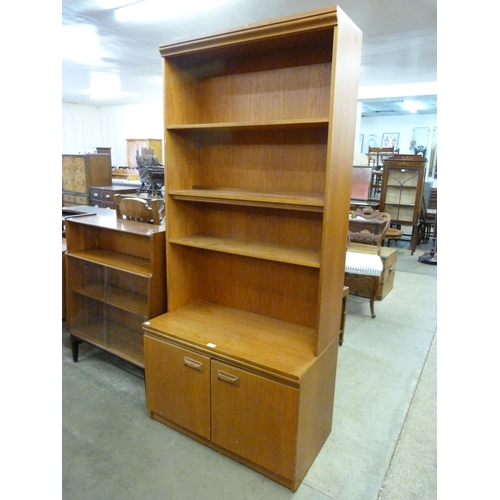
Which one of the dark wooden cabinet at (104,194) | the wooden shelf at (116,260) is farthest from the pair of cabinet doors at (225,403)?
the dark wooden cabinet at (104,194)

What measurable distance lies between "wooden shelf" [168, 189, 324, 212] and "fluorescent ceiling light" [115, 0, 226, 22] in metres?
2.22

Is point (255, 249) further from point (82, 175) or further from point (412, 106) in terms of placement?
Answer: point (412, 106)

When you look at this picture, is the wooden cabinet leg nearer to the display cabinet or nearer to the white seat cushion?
the display cabinet

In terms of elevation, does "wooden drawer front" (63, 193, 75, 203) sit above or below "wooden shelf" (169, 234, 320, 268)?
above

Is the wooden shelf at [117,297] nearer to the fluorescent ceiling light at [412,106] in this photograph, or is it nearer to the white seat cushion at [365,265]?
the white seat cushion at [365,265]

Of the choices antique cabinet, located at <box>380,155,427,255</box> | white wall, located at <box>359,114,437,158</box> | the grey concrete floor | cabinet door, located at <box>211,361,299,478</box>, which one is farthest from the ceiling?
white wall, located at <box>359,114,437,158</box>

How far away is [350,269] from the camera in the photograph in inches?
145

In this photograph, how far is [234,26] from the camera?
3.45 m

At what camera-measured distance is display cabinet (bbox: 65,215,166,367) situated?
2.53 metres

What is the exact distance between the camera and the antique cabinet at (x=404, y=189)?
6.21m

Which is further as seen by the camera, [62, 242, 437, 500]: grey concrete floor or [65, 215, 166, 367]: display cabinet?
[65, 215, 166, 367]: display cabinet

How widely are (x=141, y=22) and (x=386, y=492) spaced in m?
4.50
